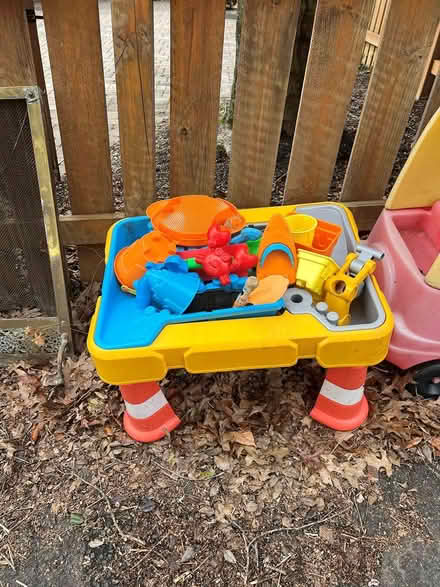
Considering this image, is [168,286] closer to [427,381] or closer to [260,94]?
[260,94]

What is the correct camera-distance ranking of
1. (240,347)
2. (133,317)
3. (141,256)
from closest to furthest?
(240,347) → (133,317) → (141,256)

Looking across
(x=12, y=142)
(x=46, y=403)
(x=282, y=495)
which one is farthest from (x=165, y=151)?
(x=282, y=495)

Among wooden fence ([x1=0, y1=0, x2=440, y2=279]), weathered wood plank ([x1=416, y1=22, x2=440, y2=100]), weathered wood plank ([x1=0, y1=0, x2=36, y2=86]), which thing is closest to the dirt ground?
wooden fence ([x1=0, y1=0, x2=440, y2=279])

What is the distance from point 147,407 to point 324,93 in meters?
1.52

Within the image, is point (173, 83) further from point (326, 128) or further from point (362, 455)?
point (362, 455)

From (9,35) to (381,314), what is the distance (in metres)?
1.69

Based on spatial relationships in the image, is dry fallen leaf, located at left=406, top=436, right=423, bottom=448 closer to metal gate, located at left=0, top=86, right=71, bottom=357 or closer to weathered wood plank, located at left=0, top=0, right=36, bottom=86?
metal gate, located at left=0, top=86, right=71, bottom=357

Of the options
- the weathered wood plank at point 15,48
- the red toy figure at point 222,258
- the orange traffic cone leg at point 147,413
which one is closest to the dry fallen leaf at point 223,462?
the orange traffic cone leg at point 147,413

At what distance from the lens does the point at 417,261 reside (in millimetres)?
2170

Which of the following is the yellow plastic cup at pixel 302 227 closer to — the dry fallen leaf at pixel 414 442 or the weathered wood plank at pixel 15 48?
the dry fallen leaf at pixel 414 442

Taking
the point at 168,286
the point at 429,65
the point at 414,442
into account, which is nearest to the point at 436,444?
the point at 414,442

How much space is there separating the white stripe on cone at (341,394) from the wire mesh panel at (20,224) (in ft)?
4.12

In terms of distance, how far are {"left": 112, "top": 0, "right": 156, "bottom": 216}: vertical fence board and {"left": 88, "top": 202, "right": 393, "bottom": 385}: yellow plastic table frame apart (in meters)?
0.89

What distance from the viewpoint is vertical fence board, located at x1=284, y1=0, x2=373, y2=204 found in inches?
76.3
